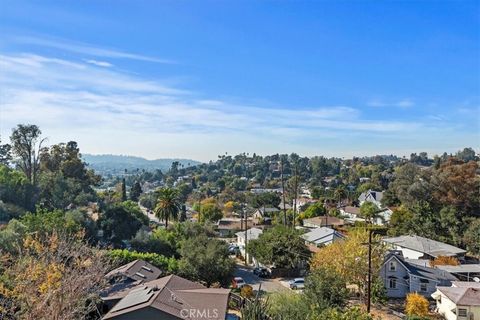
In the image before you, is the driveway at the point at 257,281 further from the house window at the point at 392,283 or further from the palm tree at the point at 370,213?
the palm tree at the point at 370,213

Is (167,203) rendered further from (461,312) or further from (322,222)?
(461,312)

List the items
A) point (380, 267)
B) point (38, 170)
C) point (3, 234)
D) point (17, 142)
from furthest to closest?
point (38, 170) → point (17, 142) → point (380, 267) → point (3, 234)

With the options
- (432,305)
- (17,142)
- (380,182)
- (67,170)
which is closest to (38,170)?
(67,170)

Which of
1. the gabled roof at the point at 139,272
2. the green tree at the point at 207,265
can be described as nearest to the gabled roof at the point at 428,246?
the green tree at the point at 207,265

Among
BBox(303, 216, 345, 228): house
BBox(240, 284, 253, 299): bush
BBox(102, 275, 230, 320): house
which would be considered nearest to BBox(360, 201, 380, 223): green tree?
BBox(303, 216, 345, 228): house

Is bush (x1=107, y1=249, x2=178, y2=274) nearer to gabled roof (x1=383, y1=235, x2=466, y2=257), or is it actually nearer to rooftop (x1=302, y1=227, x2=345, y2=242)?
rooftop (x1=302, y1=227, x2=345, y2=242)

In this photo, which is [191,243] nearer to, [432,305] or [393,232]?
Answer: [432,305]

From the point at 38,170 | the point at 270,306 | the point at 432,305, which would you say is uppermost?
the point at 38,170
